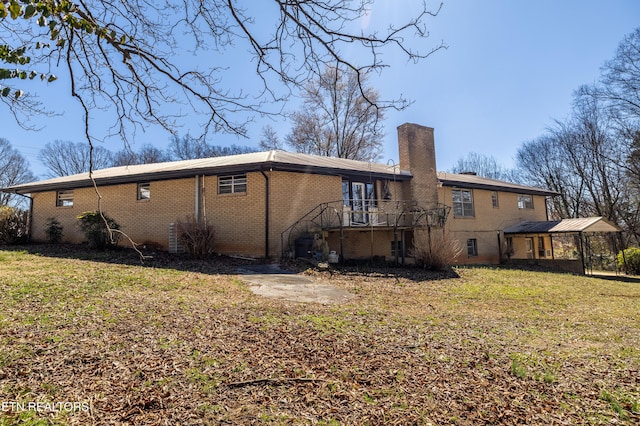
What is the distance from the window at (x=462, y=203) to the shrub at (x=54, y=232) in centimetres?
1940

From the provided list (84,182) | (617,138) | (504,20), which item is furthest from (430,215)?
(617,138)

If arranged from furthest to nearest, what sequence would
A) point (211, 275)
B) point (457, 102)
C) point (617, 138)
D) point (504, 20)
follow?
1. point (617, 138)
2. point (211, 275)
3. point (457, 102)
4. point (504, 20)

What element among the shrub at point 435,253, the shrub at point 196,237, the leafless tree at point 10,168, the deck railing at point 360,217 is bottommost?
the shrub at point 435,253

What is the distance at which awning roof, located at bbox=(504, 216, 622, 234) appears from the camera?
1708 cm

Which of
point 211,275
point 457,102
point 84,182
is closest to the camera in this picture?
point 457,102

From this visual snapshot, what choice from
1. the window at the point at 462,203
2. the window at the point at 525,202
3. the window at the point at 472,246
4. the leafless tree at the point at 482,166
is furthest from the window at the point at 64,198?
the leafless tree at the point at 482,166

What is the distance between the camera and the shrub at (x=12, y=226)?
14.7 metres

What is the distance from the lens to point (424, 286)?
9.77 metres

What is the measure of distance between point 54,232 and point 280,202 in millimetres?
10574

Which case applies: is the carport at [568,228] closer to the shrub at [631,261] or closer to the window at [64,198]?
the shrub at [631,261]

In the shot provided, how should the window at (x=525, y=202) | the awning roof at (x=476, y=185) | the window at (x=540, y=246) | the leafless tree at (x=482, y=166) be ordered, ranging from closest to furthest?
1. the awning roof at (x=476, y=185)
2. the window at (x=525, y=202)
3. the window at (x=540, y=246)
4. the leafless tree at (x=482, y=166)

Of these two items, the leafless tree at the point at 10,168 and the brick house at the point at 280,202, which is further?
the leafless tree at the point at 10,168

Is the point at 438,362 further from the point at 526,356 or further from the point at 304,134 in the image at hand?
the point at 304,134

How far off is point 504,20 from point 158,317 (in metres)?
6.73
